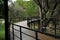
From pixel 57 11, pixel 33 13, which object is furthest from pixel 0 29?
pixel 33 13

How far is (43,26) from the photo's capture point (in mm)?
11953

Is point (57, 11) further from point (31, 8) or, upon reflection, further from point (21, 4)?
point (21, 4)

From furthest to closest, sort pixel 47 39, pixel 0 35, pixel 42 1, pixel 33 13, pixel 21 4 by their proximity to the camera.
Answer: pixel 21 4, pixel 33 13, pixel 42 1, pixel 47 39, pixel 0 35

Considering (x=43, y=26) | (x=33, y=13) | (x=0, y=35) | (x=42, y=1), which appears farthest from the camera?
(x=33, y=13)

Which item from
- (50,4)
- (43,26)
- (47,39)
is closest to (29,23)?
(50,4)

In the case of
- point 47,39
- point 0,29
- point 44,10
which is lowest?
point 47,39

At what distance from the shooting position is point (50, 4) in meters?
15.0

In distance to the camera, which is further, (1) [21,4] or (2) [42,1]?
(1) [21,4]

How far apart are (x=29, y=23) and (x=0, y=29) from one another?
8.31m

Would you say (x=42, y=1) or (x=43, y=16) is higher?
(x=42, y=1)

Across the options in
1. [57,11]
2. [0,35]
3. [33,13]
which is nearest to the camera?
[0,35]

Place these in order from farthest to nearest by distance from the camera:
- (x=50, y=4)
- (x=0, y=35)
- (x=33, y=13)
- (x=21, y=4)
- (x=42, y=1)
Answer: (x=21, y=4) < (x=33, y=13) < (x=50, y=4) < (x=42, y=1) < (x=0, y=35)

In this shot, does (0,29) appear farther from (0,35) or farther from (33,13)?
(33,13)

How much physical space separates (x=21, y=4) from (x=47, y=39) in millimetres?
32469
